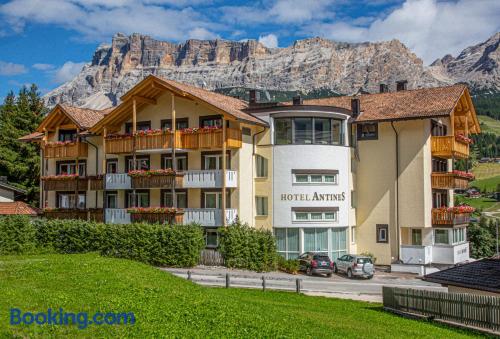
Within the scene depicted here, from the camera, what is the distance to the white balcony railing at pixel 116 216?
38844 millimetres

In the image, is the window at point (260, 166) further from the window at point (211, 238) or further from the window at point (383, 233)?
the window at point (383, 233)

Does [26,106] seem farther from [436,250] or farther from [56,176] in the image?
[436,250]

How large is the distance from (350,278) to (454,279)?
13.0m

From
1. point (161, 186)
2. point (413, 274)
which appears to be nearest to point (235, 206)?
point (161, 186)

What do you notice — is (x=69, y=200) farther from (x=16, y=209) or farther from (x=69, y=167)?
(x=16, y=209)

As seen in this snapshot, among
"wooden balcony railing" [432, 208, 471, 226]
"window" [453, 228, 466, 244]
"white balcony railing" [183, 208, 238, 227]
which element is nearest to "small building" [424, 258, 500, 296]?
"wooden balcony railing" [432, 208, 471, 226]

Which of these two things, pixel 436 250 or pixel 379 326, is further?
pixel 436 250

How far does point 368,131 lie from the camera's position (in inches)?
1590

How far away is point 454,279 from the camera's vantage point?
22203mm

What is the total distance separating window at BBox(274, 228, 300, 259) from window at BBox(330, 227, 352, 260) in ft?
8.00

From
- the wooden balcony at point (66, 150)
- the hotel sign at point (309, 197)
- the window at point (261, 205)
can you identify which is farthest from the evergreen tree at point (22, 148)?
the hotel sign at point (309, 197)

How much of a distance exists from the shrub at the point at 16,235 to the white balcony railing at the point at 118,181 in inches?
234

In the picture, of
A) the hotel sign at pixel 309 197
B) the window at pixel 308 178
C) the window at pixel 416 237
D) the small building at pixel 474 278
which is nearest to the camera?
the small building at pixel 474 278

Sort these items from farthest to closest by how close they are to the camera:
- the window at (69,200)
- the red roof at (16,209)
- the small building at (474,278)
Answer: the window at (69,200) < the red roof at (16,209) < the small building at (474,278)
